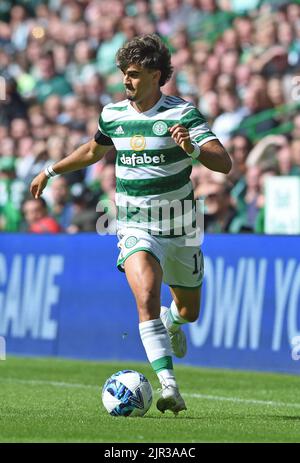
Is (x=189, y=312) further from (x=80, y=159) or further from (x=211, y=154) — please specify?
(x=211, y=154)

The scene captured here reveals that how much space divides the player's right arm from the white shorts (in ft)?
2.70

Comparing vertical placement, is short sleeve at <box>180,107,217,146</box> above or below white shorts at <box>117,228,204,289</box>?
above

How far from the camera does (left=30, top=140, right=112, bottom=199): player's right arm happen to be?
31.4ft

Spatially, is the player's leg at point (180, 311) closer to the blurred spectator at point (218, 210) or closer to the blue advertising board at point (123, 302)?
the blue advertising board at point (123, 302)

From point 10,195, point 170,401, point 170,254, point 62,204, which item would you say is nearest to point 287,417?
point 170,401

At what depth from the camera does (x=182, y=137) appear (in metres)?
8.33

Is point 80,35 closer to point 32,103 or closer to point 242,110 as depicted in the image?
point 32,103

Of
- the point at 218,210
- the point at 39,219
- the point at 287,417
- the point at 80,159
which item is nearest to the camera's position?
the point at 287,417

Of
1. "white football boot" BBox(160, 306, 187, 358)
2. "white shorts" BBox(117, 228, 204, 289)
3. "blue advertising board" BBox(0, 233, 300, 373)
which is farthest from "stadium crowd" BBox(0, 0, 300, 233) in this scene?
"white shorts" BBox(117, 228, 204, 289)

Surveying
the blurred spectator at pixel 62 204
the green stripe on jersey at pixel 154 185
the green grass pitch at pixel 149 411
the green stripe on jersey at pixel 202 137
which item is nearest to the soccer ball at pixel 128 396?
the green grass pitch at pixel 149 411

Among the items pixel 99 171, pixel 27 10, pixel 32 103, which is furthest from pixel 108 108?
pixel 27 10

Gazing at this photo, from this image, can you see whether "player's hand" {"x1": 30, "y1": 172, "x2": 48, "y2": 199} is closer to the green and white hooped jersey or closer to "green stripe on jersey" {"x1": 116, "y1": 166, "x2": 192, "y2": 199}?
the green and white hooped jersey

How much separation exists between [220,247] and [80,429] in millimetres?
6404

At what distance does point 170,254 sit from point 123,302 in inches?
208
